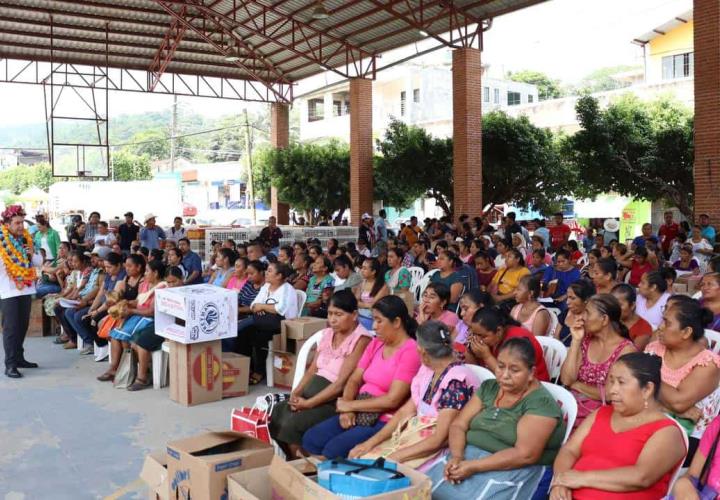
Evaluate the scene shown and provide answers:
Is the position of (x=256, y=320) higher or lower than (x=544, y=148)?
lower

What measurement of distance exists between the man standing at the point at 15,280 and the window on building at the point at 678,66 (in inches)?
1042

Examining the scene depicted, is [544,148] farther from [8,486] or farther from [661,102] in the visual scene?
[8,486]

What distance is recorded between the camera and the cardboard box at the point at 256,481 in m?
2.90

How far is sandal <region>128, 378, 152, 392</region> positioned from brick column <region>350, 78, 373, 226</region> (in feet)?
37.3

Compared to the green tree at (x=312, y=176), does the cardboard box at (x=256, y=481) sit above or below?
below

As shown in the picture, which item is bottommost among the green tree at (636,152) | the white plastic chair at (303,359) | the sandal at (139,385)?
the sandal at (139,385)

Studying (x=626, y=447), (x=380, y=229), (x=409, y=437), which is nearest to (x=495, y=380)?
(x=409, y=437)

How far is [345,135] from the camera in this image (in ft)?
110

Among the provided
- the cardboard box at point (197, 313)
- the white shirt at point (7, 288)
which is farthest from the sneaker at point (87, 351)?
the cardboard box at point (197, 313)

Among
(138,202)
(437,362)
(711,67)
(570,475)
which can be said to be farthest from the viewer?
(138,202)

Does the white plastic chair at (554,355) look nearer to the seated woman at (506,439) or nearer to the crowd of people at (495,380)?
the crowd of people at (495,380)

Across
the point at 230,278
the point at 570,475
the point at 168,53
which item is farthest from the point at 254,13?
the point at 570,475

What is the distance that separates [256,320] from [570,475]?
3.89 meters

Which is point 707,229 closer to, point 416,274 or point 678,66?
point 416,274
